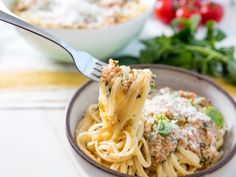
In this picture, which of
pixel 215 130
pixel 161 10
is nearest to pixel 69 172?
pixel 215 130

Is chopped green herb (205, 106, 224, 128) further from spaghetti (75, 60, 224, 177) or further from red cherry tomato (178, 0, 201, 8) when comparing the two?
red cherry tomato (178, 0, 201, 8)

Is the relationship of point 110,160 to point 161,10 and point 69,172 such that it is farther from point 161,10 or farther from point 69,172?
point 161,10

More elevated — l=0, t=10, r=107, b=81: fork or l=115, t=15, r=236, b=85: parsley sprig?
l=0, t=10, r=107, b=81: fork

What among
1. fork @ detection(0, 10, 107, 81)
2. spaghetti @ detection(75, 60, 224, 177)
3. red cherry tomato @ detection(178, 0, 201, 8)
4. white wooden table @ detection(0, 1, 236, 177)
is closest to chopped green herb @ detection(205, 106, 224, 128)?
spaghetti @ detection(75, 60, 224, 177)

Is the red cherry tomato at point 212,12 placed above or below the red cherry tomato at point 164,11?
above

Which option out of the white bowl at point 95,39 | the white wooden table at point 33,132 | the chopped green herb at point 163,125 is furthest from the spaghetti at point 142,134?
the white bowl at point 95,39

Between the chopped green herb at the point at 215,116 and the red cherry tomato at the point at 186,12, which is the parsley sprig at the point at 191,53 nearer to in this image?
the red cherry tomato at the point at 186,12

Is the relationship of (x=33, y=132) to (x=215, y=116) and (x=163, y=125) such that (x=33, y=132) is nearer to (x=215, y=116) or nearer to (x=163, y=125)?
(x=163, y=125)
